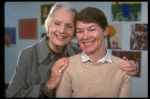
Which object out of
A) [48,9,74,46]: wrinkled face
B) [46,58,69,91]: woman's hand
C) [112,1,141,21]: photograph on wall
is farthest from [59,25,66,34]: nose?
[112,1,141,21]: photograph on wall

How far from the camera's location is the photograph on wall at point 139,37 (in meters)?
1.19

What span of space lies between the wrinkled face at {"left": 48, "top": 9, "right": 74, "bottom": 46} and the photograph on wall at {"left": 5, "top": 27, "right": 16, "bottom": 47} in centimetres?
47

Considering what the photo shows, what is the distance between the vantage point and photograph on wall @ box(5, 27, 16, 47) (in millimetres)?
1120

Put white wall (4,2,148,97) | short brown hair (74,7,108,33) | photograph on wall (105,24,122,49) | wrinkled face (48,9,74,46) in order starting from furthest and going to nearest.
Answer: photograph on wall (105,24,122,49) < white wall (4,2,148,97) < wrinkled face (48,9,74,46) < short brown hair (74,7,108,33)

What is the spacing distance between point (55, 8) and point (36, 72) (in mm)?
554

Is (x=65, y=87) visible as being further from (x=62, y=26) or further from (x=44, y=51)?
(x=62, y=26)


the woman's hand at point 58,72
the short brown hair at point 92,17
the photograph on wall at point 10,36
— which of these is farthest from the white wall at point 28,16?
the woman's hand at point 58,72

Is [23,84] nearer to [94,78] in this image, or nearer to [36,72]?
[36,72]

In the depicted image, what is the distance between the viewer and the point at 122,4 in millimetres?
1042

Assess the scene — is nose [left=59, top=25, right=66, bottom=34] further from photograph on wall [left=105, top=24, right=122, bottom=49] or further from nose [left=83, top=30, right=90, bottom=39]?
photograph on wall [left=105, top=24, right=122, bottom=49]

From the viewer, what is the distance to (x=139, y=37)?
1238 mm

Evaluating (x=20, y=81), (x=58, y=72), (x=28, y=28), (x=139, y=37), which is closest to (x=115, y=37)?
(x=139, y=37)

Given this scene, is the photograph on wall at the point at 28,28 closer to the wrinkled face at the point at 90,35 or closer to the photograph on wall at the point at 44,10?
the photograph on wall at the point at 44,10

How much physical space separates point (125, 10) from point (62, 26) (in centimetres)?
64
